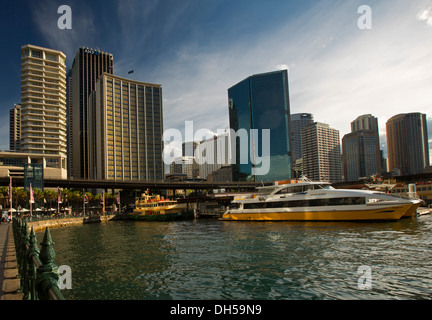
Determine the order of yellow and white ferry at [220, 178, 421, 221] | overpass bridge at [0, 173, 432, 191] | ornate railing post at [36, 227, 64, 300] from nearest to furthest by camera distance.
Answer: ornate railing post at [36, 227, 64, 300] < yellow and white ferry at [220, 178, 421, 221] < overpass bridge at [0, 173, 432, 191]

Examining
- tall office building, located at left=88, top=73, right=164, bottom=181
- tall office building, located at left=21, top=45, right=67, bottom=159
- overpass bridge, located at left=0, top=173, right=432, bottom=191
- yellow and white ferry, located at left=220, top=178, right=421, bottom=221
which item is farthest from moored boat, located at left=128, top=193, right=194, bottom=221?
tall office building, located at left=88, top=73, right=164, bottom=181

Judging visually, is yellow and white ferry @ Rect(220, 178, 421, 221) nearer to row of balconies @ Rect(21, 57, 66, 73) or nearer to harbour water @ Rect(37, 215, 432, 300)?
harbour water @ Rect(37, 215, 432, 300)

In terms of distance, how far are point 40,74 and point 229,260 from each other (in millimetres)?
139052

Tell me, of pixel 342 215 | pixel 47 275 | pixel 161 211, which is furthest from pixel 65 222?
pixel 47 275

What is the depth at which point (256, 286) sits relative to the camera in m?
14.0

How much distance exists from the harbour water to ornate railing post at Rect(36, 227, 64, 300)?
9143 mm

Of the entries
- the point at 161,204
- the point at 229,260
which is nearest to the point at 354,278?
the point at 229,260

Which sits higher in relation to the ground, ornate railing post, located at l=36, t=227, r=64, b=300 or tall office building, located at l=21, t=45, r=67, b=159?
tall office building, located at l=21, t=45, r=67, b=159

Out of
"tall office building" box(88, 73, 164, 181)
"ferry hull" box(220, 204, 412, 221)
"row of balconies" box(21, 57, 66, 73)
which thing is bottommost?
"ferry hull" box(220, 204, 412, 221)

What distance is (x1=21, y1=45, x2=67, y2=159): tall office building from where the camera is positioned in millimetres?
123250

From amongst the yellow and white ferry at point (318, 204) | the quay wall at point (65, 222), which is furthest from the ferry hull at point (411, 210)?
the quay wall at point (65, 222)

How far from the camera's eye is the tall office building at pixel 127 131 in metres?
169

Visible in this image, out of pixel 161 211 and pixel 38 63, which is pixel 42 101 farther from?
pixel 161 211

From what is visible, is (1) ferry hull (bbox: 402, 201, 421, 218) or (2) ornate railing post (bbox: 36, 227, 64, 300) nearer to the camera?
(2) ornate railing post (bbox: 36, 227, 64, 300)
